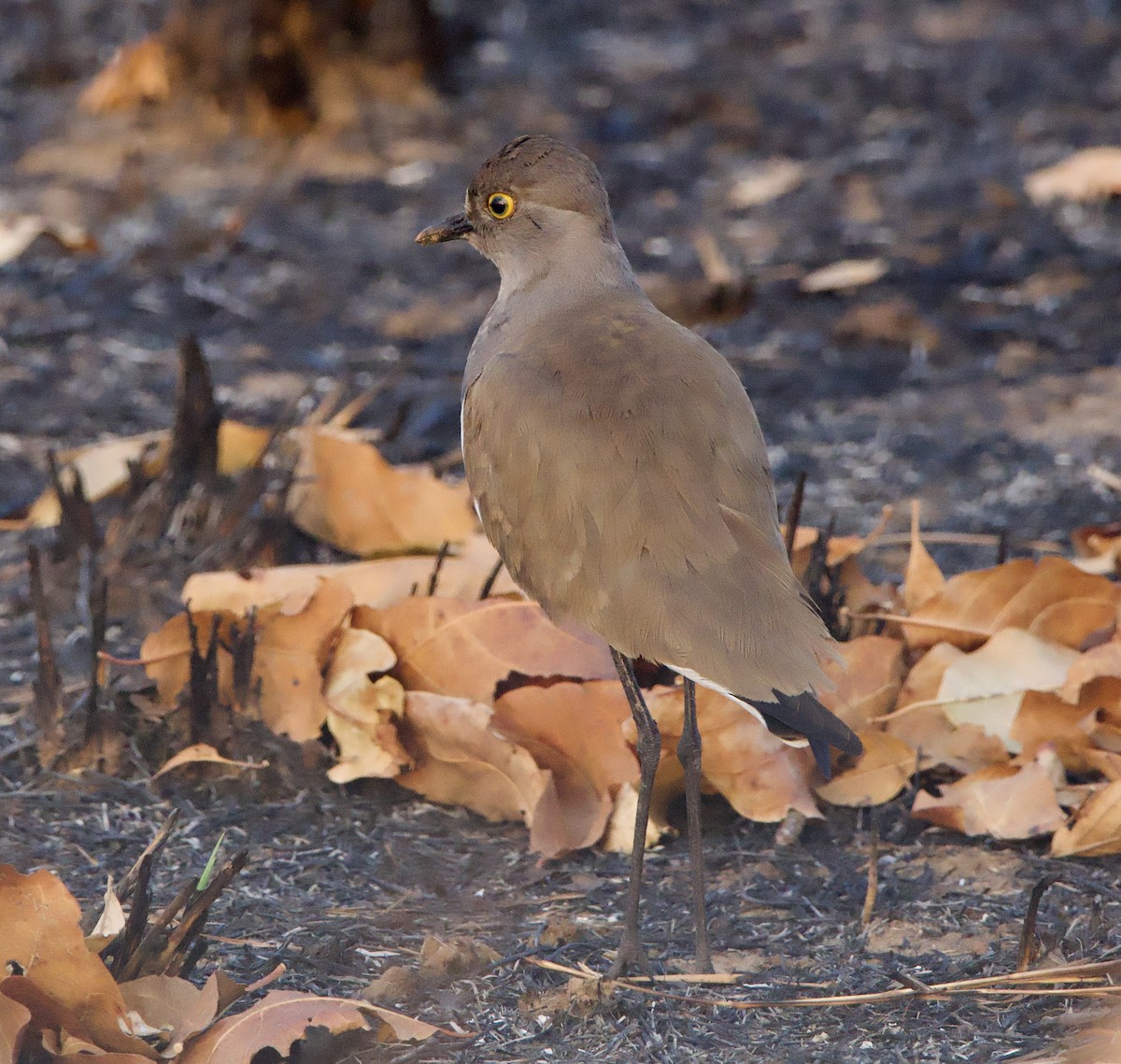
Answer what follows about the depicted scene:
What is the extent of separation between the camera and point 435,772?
3104mm

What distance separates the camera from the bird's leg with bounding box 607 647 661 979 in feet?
8.66

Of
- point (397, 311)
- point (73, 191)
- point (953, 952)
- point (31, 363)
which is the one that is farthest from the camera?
point (73, 191)

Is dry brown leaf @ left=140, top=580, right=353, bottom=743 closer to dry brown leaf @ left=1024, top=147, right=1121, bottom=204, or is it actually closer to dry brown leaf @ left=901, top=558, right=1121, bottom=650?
dry brown leaf @ left=901, top=558, right=1121, bottom=650

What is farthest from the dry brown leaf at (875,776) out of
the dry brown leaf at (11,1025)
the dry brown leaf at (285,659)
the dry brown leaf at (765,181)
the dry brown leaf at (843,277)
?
the dry brown leaf at (765,181)

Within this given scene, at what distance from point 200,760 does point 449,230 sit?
3.89 ft

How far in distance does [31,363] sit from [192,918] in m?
2.99

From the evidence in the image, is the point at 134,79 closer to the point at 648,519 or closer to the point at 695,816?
the point at 648,519

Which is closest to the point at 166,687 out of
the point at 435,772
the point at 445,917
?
the point at 435,772

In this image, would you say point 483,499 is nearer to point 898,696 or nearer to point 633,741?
point 633,741

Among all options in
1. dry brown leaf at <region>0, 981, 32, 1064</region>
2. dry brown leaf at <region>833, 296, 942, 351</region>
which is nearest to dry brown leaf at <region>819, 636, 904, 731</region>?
dry brown leaf at <region>0, 981, 32, 1064</region>

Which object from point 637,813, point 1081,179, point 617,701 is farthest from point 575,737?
point 1081,179

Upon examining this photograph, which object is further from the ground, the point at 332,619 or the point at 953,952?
the point at 332,619

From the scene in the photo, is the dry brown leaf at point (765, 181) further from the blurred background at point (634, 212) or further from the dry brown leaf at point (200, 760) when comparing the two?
the dry brown leaf at point (200, 760)

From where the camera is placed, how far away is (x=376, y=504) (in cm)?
380
